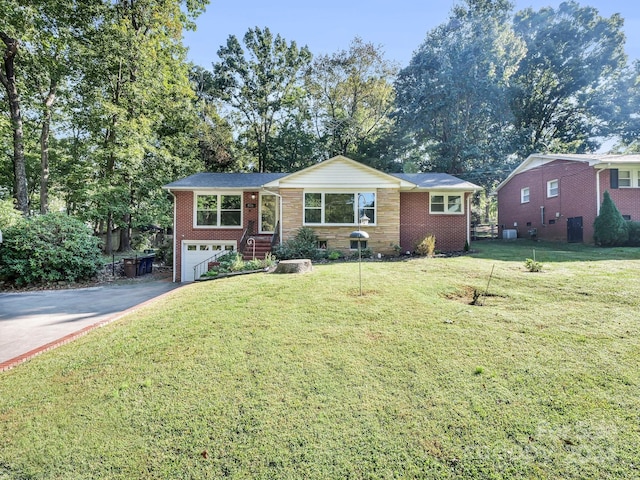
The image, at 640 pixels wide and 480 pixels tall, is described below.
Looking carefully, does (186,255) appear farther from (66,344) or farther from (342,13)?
(342,13)

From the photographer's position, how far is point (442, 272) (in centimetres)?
847

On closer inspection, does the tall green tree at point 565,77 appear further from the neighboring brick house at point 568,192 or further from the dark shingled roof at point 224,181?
the dark shingled roof at point 224,181

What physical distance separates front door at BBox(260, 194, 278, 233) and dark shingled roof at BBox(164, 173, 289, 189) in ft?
2.56

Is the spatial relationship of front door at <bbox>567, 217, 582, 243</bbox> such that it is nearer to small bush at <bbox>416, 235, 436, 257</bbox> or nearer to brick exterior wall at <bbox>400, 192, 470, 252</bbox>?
brick exterior wall at <bbox>400, 192, 470, 252</bbox>

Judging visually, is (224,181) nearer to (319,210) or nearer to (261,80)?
(319,210)

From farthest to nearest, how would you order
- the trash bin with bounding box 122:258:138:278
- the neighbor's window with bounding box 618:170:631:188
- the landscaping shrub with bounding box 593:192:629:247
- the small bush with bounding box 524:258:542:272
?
the neighbor's window with bounding box 618:170:631:188 → the trash bin with bounding box 122:258:138:278 → the landscaping shrub with bounding box 593:192:629:247 → the small bush with bounding box 524:258:542:272

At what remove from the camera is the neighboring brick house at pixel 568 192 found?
14578 mm

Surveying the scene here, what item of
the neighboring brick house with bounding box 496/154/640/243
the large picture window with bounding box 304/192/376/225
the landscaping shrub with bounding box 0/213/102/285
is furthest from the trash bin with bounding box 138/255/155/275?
the neighboring brick house with bounding box 496/154/640/243

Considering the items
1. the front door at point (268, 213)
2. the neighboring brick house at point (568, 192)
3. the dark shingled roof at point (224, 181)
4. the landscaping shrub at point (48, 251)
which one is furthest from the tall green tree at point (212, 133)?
the neighboring brick house at point (568, 192)

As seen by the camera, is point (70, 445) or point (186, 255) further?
point (186, 255)

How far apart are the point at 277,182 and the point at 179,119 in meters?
12.7

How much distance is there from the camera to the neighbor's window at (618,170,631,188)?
48.5ft

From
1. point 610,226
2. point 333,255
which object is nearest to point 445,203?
point 333,255

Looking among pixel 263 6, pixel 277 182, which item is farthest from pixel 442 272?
pixel 263 6
